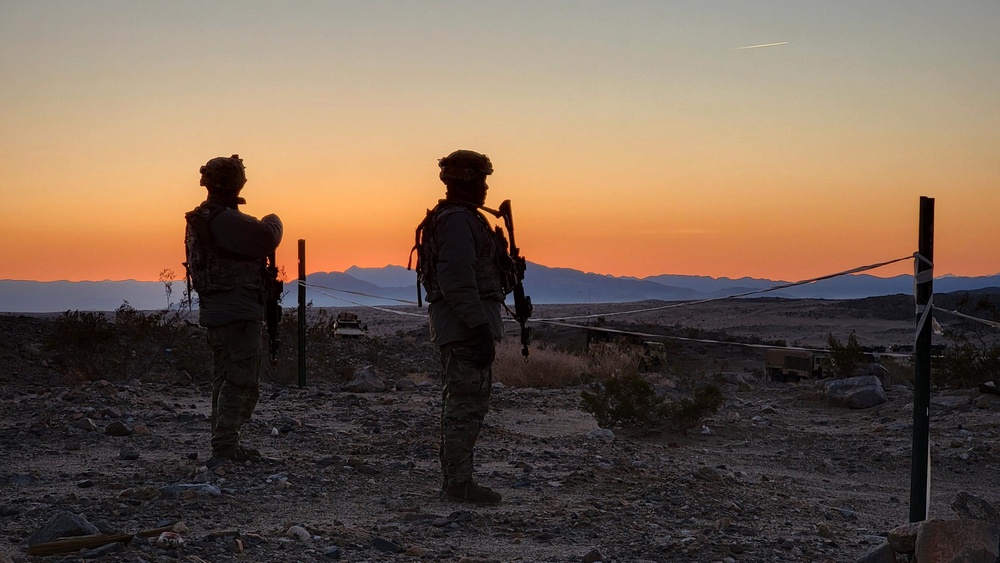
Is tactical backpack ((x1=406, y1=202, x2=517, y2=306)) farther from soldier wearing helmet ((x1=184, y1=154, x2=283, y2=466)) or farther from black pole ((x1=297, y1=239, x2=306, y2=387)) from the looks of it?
black pole ((x1=297, y1=239, x2=306, y2=387))

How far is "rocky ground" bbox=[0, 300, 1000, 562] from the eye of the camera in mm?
5098

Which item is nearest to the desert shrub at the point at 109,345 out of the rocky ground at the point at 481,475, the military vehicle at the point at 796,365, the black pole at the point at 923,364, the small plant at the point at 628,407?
the rocky ground at the point at 481,475

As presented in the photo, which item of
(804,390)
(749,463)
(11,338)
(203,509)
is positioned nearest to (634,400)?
(749,463)

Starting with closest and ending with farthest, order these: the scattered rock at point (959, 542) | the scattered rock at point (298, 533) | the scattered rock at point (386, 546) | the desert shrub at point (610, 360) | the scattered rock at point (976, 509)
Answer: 1. the scattered rock at point (959, 542)
2. the scattered rock at point (386, 546)
3. the scattered rock at point (298, 533)
4. the scattered rock at point (976, 509)
5. the desert shrub at point (610, 360)

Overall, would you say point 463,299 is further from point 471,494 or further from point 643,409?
point 643,409

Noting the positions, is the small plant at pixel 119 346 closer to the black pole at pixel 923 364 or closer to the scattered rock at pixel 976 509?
the black pole at pixel 923 364

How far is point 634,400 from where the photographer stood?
10.4 metres

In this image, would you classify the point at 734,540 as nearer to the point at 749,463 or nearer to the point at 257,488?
the point at 257,488

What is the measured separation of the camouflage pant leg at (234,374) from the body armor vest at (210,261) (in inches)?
12.2

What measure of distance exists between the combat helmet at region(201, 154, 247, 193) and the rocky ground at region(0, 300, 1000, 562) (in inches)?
79.3

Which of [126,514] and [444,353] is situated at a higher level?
[444,353]

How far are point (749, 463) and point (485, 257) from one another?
13.1ft

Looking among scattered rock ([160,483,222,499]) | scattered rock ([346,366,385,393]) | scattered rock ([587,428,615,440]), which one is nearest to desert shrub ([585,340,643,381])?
scattered rock ([346,366,385,393])

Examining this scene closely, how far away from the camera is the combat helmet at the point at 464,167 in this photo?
6156 mm
